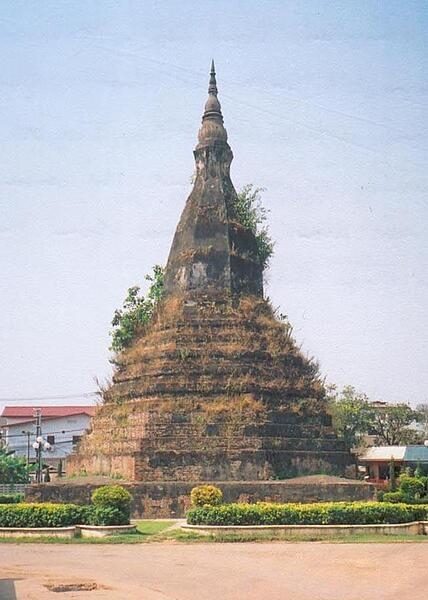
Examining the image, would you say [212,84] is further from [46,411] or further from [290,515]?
[46,411]

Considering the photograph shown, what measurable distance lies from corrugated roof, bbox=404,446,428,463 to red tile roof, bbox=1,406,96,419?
3209cm

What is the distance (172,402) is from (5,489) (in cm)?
2028

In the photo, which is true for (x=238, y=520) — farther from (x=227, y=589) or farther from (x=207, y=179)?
(x=207, y=179)

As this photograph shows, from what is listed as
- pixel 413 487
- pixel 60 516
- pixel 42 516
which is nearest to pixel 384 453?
pixel 413 487

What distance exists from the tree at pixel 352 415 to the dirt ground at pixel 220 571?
41.1m

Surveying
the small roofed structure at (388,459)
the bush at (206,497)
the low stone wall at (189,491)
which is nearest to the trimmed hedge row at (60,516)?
the bush at (206,497)

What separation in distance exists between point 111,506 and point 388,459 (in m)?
35.7

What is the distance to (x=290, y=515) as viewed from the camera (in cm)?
2359

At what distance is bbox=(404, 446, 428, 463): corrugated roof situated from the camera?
183ft

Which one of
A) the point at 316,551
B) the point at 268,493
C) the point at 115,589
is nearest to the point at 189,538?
the point at 316,551

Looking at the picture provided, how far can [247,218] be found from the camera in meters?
38.0

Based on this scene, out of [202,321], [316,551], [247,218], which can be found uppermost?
[247,218]

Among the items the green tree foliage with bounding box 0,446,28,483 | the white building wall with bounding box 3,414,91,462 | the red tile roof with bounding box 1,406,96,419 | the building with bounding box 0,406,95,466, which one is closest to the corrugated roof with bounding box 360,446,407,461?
the green tree foliage with bounding box 0,446,28,483

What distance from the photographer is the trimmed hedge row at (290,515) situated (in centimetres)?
2356
